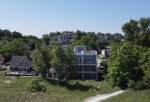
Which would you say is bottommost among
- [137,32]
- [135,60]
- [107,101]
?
[107,101]

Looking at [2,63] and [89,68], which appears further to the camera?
[2,63]

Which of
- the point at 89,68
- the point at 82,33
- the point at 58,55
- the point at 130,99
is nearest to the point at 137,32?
the point at 89,68

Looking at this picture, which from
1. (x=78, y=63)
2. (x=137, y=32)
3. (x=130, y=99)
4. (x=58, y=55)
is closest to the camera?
(x=130, y=99)

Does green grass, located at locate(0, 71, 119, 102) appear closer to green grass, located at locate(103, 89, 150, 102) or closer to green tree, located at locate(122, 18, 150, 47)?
green grass, located at locate(103, 89, 150, 102)

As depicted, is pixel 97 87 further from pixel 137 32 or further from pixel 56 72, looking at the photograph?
pixel 137 32

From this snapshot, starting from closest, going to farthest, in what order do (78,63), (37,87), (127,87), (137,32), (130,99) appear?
(130,99)
(127,87)
(37,87)
(78,63)
(137,32)

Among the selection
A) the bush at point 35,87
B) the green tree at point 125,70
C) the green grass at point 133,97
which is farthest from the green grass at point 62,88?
the green grass at point 133,97

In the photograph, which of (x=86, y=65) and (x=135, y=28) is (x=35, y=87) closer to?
(x=86, y=65)
